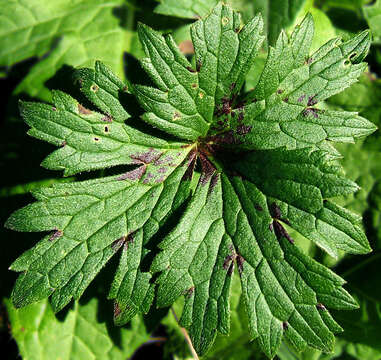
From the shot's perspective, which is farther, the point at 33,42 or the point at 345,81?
the point at 33,42

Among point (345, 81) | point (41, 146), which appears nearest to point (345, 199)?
point (345, 81)

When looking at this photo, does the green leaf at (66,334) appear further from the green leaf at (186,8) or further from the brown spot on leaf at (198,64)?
the green leaf at (186,8)

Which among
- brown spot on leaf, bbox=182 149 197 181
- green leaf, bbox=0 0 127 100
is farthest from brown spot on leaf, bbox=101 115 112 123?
green leaf, bbox=0 0 127 100

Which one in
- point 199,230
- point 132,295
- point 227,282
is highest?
point 199,230

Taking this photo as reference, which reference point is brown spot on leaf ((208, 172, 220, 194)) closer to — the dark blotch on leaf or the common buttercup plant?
the common buttercup plant

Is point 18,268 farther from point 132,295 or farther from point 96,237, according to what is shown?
point 132,295

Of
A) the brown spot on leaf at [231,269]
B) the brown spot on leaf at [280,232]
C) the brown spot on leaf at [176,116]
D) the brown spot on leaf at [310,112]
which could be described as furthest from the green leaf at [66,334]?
the brown spot on leaf at [310,112]

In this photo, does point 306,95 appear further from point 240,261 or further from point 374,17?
point 374,17
